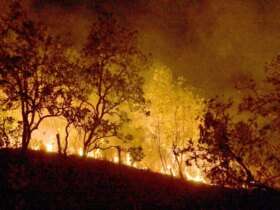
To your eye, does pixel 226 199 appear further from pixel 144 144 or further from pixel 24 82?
pixel 144 144

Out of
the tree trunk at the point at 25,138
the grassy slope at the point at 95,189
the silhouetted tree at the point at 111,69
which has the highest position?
the silhouetted tree at the point at 111,69

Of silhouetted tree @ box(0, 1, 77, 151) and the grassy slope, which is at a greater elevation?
silhouetted tree @ box(0, 1, 77, 151)

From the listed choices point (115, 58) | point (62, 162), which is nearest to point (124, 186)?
point (62, 162)

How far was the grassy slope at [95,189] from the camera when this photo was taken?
2641 cm

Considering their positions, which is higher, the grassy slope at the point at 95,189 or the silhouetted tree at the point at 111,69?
the silhouetted tree at the point at 111,69

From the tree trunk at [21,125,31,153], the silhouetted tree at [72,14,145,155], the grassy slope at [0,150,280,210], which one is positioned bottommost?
the grassy slope at [0,150,280,210]

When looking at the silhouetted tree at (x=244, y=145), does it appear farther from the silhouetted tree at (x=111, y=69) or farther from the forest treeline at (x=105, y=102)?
the silhouetted tree at (x=111, y=69)

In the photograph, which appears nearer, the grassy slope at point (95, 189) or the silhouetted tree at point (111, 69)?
the grassy slope at point (95, 189)

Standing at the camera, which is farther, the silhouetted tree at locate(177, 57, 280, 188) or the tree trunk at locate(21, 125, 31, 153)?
the tree trunk at locate(21, 125, 31, 153)

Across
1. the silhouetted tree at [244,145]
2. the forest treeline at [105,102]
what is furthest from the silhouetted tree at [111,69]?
the silhouetted tree at [244,145]

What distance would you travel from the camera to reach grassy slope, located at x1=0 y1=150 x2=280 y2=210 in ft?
86.6

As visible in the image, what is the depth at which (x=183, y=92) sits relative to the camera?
212 ft

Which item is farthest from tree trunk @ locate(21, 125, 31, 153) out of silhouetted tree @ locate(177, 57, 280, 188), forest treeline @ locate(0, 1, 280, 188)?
silhouetted tree @ locate(177, 57, 280, 188)

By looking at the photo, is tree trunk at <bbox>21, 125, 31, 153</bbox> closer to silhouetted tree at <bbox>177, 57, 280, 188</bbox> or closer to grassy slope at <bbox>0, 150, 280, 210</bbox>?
grassy slope at <bbox>0, 150, 280, 210</bbox>
